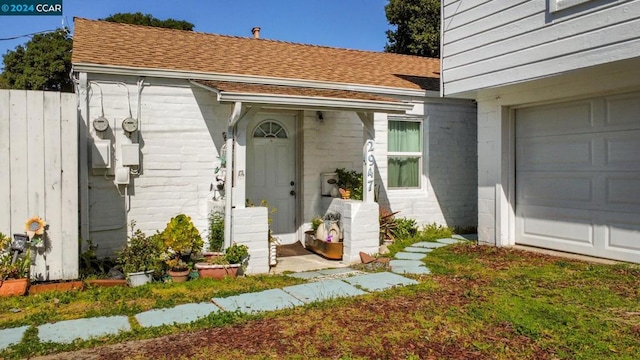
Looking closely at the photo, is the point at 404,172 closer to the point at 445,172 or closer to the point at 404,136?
the point at 404,136

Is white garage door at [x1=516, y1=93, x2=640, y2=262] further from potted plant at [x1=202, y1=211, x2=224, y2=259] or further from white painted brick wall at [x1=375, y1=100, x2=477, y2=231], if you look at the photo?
potted plant at [x1=202, y1=211, x2=224, y2=259]

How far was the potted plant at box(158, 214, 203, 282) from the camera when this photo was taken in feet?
19.5

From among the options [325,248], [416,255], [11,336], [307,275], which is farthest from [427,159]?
[11,336]

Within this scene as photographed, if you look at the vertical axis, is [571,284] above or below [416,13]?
below

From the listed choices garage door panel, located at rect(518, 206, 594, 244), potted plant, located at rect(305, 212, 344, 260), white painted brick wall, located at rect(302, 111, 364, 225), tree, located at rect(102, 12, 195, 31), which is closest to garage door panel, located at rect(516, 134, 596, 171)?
garage door panel, located at rect(518, 206, 594, 244)

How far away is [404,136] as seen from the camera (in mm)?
9406

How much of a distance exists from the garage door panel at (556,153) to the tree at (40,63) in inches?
887

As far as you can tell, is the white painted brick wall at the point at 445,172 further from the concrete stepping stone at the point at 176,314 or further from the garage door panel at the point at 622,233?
the concrete stepping stone at the point at 176,314

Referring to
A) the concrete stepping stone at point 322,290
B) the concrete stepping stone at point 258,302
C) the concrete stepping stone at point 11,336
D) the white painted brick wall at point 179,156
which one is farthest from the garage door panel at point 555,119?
the concrete stepping stone at point 11,336

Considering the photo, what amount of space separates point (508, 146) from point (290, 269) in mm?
4379

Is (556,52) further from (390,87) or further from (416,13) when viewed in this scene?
(416,13)

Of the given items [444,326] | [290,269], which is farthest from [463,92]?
[444,326]

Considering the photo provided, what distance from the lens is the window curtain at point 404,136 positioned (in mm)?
9258

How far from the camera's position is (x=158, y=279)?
19.6 feet
